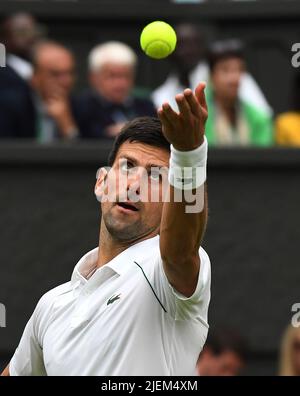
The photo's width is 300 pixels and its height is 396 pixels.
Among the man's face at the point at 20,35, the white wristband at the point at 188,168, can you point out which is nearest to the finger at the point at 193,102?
the white wristband at the point at 188,168

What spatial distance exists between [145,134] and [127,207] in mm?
312

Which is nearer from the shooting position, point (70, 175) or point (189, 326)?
point (189, 326)

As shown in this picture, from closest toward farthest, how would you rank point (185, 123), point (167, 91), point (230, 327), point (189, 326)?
1. point (185, 123)
2. point (189, 326)
3. point (230, 327)
4. point (167, 91)

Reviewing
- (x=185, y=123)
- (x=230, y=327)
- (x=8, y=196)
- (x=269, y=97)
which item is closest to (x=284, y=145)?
(x=269, y=97)

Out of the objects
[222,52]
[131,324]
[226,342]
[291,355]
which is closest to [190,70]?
[222,52]

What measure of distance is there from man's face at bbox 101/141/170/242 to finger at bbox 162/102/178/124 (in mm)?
616

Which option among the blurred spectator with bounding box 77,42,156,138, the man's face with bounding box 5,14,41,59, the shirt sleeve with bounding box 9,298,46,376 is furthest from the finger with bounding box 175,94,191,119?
the man's face with bounding box 5,14,41,59

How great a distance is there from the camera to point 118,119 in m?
9.45

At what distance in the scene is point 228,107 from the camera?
9305 millimetres

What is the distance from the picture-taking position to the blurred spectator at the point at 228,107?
928 centimetres

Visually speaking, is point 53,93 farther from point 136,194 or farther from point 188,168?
point 188,168

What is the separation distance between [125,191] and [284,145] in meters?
4.83

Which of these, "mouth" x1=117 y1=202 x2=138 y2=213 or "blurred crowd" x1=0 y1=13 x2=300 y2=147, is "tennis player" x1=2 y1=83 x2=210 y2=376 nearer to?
"mouth" x1=117 y1=202 x2=138 y2=213

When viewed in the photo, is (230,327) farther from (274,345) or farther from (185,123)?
(185,123)
